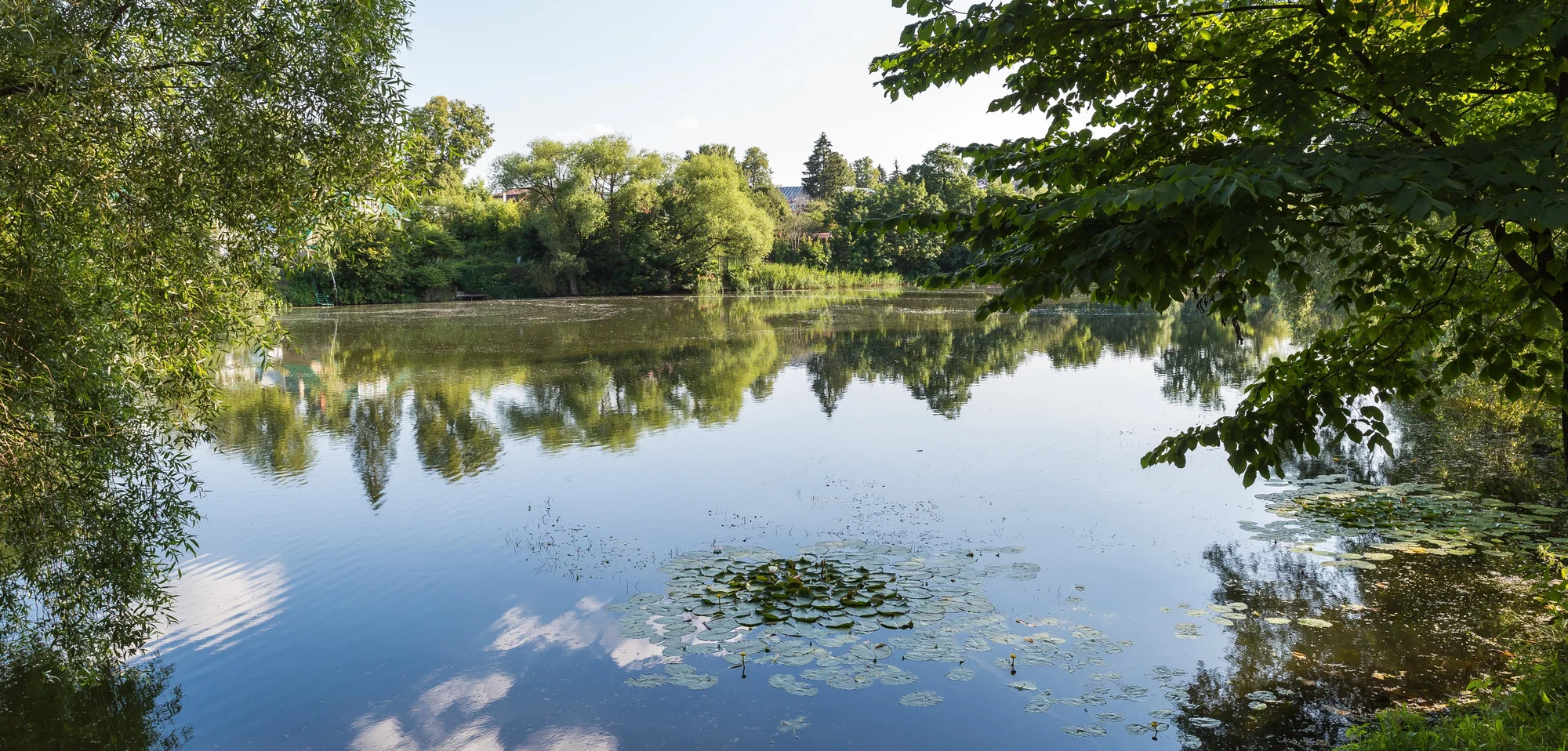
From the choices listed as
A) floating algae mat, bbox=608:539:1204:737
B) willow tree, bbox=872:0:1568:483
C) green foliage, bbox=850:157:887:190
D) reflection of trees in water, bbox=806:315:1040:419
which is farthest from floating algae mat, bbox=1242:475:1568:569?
green foliage, bbox=850:157:887:190

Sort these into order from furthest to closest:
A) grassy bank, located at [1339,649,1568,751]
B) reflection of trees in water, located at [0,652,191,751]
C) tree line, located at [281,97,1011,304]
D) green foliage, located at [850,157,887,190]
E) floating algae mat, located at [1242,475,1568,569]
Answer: green foliage, located at [850,157,887,190], tree line, located at [281,97,1011,304], floating algae mat, located at [1242,475,1568,569], reflection of trees in water, located at [0,652,191,751], grassy bank, located at [1339,649,1568,751]

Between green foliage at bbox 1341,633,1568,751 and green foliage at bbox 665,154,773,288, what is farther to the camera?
green foliage at bbox 665,154,773,288

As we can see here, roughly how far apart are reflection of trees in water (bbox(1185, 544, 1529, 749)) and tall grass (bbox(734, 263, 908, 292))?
58582 mm

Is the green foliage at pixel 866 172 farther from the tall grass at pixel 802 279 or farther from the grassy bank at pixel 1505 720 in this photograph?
the grassy bank at pixel 1505 720

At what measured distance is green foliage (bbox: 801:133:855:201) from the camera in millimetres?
93125

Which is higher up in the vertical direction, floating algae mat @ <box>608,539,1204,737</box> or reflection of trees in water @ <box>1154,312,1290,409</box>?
reflection of trees in water @ <box>1154,312,1290,409</box>

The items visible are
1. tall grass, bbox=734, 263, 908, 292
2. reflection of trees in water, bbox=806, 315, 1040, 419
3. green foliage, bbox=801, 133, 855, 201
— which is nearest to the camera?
reflection of trees in water, bbox=806, 315, 1040, 419

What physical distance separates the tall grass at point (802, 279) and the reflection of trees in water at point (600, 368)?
2126 centimetres

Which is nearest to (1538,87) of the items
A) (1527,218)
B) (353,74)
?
(1527,218)

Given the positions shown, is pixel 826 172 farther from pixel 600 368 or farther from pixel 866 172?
pixel 600 368

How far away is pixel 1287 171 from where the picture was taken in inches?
142

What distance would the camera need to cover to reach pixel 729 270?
6606cm

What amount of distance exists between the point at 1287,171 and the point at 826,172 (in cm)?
9314

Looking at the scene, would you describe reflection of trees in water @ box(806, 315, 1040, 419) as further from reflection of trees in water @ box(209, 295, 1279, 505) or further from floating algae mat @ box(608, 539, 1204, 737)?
floating algae mat @ box(608, 539, 1204, 737)
